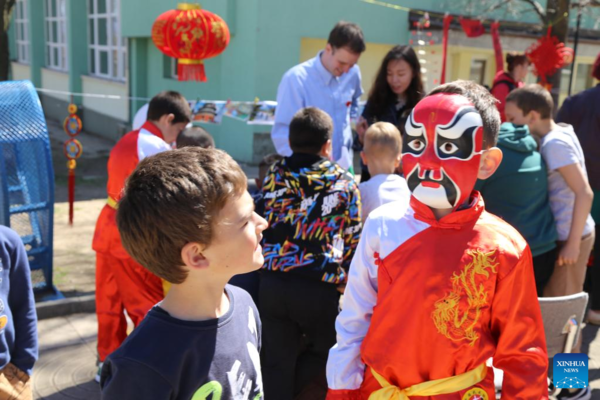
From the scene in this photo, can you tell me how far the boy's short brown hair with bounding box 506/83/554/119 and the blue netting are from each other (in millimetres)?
3469

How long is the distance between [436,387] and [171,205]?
973 millimetres

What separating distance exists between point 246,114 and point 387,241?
6.35 meters

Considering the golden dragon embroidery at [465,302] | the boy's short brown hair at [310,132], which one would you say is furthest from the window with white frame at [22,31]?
the golden dragon embroidery at [465,302]

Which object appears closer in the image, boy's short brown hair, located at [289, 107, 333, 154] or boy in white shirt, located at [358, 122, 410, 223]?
boy's short brown hair, located at [289, 107, 333, 154]

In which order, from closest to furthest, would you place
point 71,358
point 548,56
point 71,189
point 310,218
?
point 310,218
point 71,358
point 71,189
point 548,56

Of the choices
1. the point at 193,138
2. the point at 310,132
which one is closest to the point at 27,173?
the point at 193,138

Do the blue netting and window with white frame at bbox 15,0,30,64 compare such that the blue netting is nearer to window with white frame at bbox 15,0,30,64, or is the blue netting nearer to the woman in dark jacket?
the woman in dark jacket

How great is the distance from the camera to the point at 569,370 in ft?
8.49

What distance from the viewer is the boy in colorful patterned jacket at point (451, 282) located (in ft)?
5.77

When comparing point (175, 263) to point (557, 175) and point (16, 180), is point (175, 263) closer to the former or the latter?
→ point (557, 175)

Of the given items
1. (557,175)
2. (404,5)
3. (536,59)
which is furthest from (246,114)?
(404,5)

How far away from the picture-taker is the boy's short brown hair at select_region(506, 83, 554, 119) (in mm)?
3383

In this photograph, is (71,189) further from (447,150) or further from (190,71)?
(447,150)

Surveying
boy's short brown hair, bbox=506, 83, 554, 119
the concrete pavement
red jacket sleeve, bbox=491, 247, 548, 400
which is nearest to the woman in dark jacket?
the concrete pavement
